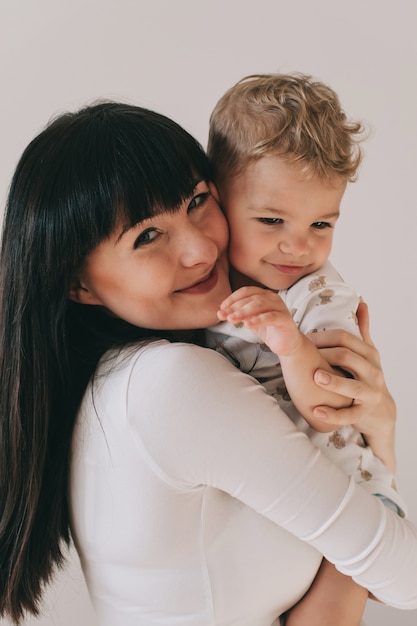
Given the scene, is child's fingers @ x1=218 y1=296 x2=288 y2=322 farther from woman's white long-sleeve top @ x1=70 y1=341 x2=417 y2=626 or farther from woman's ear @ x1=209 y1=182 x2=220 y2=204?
woman's ear @ x1=209 y1=182 x2=220 y2=204

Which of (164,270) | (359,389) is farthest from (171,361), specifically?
(359,389)

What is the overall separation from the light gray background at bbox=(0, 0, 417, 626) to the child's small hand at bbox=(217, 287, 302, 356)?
1388 mm

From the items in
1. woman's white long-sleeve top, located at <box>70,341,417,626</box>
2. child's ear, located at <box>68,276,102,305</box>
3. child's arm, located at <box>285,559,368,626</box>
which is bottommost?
child's arm, located at <box>285,559,368,626</box>

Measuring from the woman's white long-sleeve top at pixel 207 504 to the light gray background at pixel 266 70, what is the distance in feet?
4.26

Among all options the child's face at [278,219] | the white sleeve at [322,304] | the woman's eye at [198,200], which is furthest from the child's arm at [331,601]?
the woman's eye at [198,200]

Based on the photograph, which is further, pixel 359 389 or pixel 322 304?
pixel 322 304

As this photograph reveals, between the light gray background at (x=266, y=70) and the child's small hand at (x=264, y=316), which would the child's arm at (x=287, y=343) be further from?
the light gray background at (x=266, y=70)

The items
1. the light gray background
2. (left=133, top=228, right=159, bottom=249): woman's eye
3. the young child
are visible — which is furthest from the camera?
the light gray background

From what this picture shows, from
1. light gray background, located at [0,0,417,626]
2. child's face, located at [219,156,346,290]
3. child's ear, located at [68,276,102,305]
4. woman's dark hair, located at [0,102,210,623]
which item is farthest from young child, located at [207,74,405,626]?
light gray background, located at [0,0,417,626]

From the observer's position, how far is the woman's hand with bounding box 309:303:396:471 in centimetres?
133

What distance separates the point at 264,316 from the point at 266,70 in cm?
165

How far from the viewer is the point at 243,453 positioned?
1194mm

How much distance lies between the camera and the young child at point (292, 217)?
1.45 m

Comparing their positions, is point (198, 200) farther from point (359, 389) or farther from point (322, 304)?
point (359, 389)
